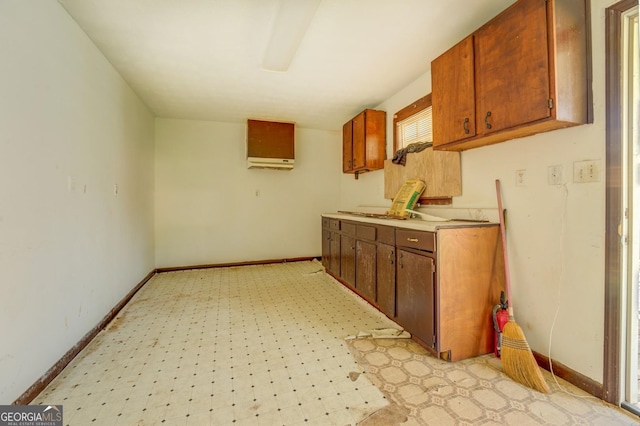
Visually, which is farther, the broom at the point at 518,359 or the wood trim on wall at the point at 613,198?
the broom at the point at 518,359

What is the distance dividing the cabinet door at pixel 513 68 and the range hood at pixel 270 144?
317 cm

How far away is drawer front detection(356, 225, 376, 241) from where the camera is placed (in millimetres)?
2789

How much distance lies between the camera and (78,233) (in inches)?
83.6

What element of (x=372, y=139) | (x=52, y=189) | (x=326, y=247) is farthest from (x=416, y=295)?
(x=52, y=189)

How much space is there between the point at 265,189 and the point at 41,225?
343 centimetres

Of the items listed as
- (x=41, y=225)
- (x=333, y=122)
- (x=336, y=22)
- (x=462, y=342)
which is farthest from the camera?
(x=333, y=122)

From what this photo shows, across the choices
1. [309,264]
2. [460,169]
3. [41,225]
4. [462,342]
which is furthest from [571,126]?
[309,264]

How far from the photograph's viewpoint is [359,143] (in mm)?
3977

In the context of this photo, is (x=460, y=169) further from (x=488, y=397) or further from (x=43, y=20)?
(x=43, y=20)

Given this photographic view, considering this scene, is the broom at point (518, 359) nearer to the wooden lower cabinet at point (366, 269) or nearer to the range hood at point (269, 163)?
the wooden lower cabinet at point (366, 269)

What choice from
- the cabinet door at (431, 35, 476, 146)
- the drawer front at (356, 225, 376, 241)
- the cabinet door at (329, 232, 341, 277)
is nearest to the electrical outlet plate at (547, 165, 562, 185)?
the cabinet door at (431, 35, 476, 146)

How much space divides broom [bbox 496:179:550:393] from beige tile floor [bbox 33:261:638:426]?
0.05m

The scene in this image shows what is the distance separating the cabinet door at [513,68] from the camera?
1.55 metres

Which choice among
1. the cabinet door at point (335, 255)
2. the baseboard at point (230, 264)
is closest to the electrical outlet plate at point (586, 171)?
the cabinet door at point (335, 255)
